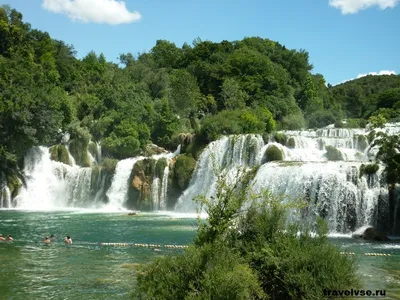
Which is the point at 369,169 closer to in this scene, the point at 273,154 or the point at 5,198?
the point at 273,154

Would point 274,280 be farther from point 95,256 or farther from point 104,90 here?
point 104,90

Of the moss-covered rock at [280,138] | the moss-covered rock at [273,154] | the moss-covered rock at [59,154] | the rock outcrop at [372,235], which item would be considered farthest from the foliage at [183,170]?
the rock outcrop at [372,235]

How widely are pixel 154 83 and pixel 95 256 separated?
41.6 metres

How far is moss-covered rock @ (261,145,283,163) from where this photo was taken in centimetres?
3631

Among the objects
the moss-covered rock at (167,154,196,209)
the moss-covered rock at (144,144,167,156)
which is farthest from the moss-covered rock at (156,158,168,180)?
the moss-covered rock at (144,144,167,156)

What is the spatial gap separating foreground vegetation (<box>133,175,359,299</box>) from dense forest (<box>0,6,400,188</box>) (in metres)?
14.5

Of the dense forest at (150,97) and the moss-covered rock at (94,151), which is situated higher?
the dense forest at (150,97)

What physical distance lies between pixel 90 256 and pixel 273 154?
19104 millimetres

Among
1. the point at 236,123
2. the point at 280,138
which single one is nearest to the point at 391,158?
the point at 280,138

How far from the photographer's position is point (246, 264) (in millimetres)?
12320

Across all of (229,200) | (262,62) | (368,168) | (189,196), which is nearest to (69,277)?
(229,200)

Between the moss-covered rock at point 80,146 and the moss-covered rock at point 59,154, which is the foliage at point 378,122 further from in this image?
the moss-covered rock at point 59,154

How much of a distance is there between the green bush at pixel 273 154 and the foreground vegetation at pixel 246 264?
23.0 metres

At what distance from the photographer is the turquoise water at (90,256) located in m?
15.1
